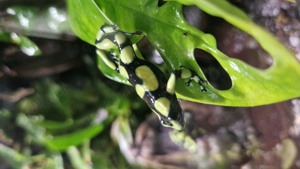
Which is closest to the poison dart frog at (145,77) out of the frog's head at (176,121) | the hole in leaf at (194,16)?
the frog's head at (176,121)

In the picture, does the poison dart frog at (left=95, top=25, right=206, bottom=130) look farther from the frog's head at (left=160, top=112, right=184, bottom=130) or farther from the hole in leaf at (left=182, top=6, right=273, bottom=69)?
the hole in leaf at (left=182, top=6, right=273, bottom=69)

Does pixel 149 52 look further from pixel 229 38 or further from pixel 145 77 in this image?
pixel 229 38

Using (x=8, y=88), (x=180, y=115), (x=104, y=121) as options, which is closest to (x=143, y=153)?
(x=104, y=121)

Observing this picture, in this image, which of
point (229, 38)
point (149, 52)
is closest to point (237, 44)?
point (229, 38)

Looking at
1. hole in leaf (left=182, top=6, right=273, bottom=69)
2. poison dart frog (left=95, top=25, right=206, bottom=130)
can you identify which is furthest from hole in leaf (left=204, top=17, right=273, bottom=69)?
poison dart frog (left=95, top=25, right=206, bottom=130)

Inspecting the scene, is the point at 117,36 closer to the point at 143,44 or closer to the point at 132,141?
the point at 143,44

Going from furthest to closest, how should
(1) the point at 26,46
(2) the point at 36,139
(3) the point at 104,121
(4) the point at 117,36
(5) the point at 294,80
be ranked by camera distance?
(2) the point at 36,139 < (3) the point at 104,121 < (1) the point at 26,46 < (4) the point at 117,36 < (5) the point at 294,80
